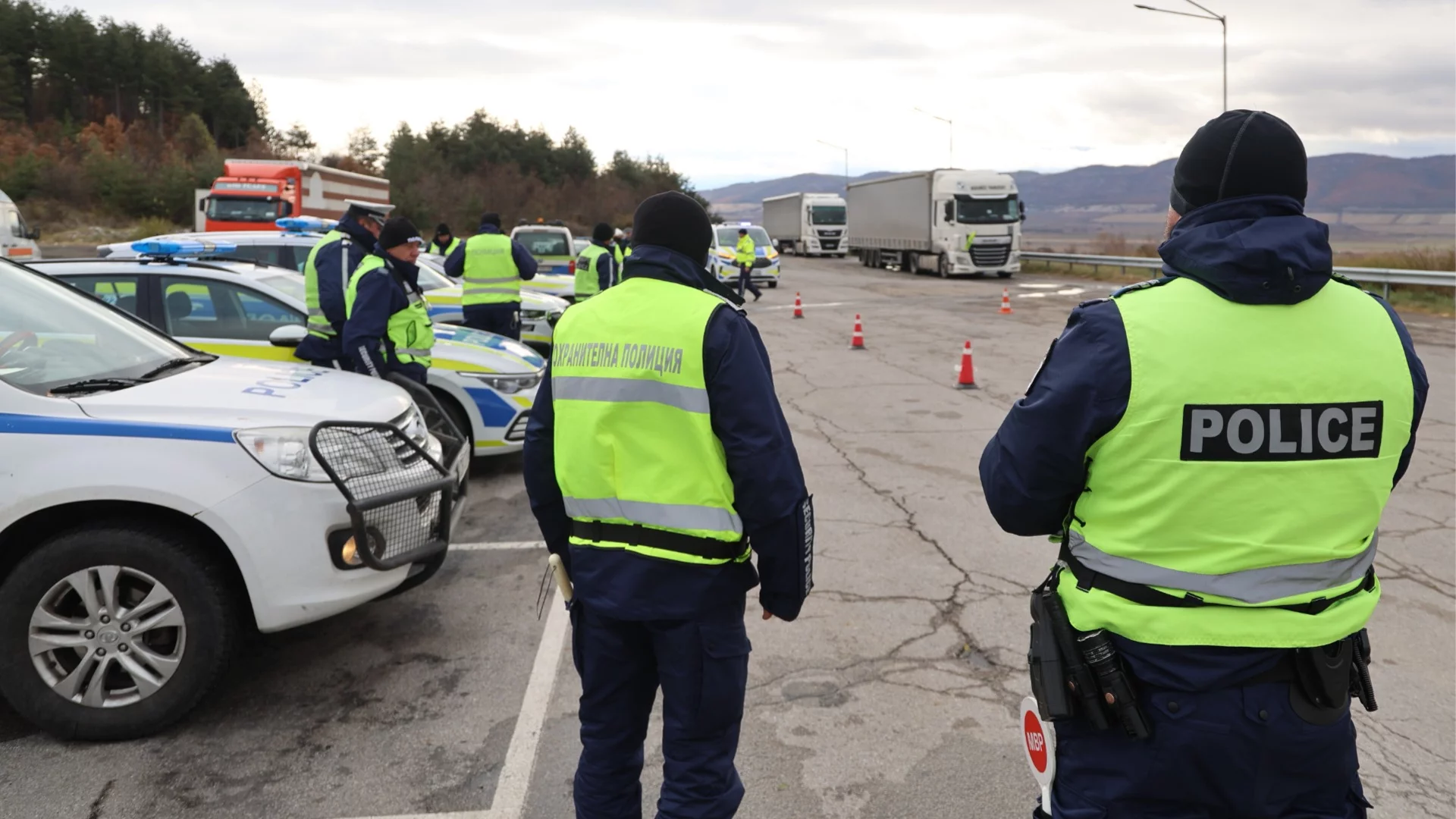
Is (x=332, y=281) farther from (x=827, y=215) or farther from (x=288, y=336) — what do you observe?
(x=827, y=215)

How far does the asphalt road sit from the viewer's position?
353 cm

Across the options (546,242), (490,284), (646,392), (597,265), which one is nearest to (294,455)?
(646,392)

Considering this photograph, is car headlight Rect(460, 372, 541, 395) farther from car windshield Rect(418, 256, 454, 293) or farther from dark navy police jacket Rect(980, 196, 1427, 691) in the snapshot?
dark navy police jacket Rect(980, 196, 1427, 691)

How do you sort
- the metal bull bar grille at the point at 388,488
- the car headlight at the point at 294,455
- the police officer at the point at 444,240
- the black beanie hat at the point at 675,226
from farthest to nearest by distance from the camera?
1. the police officer at the point at 444,240
2. the metal bull bar grille at the point at 388,488
3. the car headlight at the point at 294,455
4. the black beanie hat at the point at 675,226

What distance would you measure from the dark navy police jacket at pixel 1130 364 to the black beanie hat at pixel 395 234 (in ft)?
17.3

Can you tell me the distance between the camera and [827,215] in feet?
159

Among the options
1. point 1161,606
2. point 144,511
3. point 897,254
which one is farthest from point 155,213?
point 1161,606

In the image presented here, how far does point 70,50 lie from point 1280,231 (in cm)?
8288

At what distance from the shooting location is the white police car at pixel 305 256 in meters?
Answer: 9.24

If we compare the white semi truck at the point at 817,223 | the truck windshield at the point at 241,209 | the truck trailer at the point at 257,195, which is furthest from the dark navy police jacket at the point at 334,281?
the white semi truck at the point at 817,223

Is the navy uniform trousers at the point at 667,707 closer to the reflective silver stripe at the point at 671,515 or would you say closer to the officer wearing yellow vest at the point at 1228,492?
the reflective silver stripe at the point at 671,515

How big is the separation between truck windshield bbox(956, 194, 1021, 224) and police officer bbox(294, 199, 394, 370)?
2665 cm

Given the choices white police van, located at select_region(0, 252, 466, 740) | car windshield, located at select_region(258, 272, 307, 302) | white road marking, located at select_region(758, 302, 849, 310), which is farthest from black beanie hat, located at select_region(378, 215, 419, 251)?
white road marking, located at select_region(758, 302, 849, 310)

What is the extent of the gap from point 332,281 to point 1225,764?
6.11 metres
